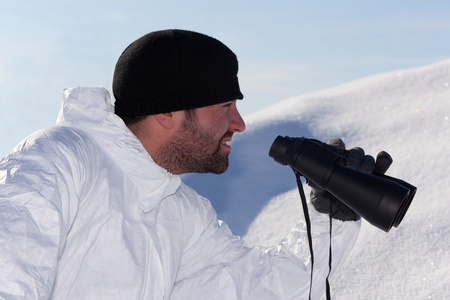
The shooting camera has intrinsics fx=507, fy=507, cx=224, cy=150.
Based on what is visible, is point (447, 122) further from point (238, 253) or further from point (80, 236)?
point (80, 236)

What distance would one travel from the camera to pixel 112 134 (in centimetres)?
125

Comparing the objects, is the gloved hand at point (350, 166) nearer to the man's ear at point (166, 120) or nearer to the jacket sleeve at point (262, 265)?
the jacket sleeve at point (262, 265)

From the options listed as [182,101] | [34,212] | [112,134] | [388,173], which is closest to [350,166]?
[182,101]

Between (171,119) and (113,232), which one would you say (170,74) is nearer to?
(171,119)

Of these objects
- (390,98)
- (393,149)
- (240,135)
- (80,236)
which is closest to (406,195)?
(80,236)

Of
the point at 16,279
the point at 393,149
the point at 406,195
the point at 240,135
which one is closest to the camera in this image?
the point at 16,279

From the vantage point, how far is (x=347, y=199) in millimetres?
1149

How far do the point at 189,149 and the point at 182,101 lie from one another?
0.13 m

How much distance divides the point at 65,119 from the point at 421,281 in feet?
8.33

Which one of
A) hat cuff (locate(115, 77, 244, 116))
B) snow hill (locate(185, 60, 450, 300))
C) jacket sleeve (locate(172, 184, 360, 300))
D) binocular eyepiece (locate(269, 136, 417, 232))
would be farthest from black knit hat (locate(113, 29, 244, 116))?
snow hill (locate(185, 60, 450, 300))

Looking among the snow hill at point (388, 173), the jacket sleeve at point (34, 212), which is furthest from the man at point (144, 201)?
the snow hill at point (388, 173)

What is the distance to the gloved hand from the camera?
4.25ft

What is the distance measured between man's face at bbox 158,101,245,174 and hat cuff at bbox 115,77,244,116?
0.03m

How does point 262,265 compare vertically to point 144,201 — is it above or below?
below
